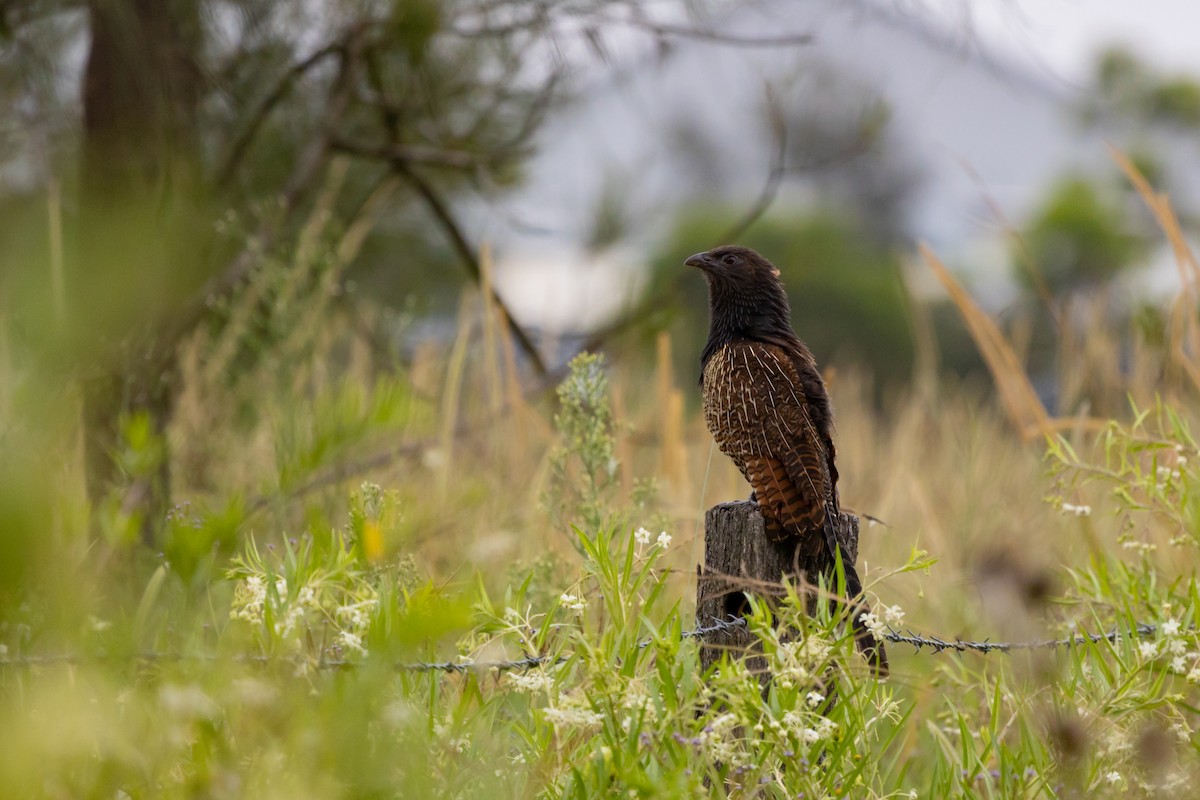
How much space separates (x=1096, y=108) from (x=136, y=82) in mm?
33350

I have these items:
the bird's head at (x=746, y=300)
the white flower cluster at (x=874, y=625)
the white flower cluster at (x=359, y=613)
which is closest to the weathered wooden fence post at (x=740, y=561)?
the white flower cluster at (x=874, y=625)

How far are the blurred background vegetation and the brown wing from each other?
6.2 inches

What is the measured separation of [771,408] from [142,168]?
186 cm

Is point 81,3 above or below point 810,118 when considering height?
above

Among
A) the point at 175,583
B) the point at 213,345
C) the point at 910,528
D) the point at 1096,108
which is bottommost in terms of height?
the point at 910,528

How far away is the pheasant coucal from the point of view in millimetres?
1909

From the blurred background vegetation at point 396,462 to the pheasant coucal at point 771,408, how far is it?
0.14 m

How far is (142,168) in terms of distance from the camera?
9.75 feet

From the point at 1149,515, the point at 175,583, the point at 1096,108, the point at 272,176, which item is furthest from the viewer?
the point at 1096,108

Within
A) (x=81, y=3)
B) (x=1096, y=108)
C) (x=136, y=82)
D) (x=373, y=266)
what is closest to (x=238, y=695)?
(x=136, y=82)

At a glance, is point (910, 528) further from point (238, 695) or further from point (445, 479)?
point (238, 695)

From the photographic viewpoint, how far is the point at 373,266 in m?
5.57

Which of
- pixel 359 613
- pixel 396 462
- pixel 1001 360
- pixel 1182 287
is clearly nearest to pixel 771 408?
pixel 359 613

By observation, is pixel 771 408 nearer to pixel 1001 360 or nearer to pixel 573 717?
pixel 573 717
